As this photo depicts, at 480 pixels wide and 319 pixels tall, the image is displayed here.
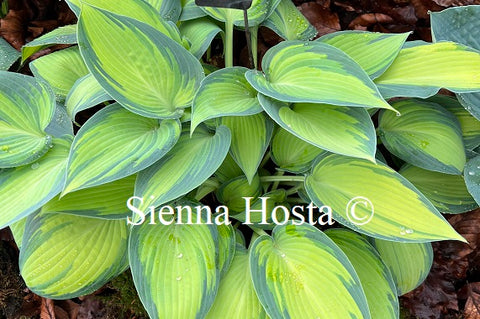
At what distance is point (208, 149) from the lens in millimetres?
848

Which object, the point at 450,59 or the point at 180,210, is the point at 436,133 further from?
the point at 180,210

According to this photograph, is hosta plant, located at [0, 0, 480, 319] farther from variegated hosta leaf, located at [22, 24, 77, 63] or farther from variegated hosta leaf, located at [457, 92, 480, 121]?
variegated hosta leaf, located at [22, 24, 77, 63]

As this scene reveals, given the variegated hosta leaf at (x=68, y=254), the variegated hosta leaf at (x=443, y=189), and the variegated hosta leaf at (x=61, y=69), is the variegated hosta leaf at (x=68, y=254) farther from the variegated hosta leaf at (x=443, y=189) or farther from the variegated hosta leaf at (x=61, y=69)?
the variegated hosta leaf at (x=443, y=189)

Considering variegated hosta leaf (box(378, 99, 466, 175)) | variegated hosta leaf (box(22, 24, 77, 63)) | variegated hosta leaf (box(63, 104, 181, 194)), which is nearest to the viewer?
variegated hosta leaf (box(63, 104, 181, 194))

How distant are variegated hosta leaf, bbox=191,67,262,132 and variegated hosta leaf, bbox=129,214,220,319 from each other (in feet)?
0.71

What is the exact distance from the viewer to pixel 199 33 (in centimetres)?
109

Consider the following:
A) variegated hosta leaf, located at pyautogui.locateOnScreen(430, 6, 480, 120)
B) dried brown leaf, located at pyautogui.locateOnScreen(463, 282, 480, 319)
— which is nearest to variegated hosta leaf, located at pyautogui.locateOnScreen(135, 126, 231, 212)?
variegated hosta leaf, located at pyautogui.locateOnScreen(430, 6, 480, 120)

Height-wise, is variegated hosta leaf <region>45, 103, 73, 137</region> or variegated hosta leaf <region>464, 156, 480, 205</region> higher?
variegated hosta leaf <region>45, 103, 73, 137</region>

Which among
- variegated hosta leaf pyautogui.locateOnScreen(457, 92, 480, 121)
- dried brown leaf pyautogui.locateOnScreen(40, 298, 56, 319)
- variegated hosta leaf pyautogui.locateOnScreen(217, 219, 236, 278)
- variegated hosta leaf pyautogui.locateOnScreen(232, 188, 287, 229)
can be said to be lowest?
dried brown leaf pyautogui.locateOnScreen(40, 298, 56, 319)

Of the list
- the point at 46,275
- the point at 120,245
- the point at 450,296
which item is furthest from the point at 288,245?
the point at 450,296

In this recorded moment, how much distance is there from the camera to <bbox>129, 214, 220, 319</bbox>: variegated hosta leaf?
799 mm

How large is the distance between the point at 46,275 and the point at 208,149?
39 centimetres

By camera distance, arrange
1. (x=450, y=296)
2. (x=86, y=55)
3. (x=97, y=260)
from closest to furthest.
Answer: (x=86, y=55)
(x=97, y=260)
(x=450, y=296)

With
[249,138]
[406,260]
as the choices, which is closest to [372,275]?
[406,260]
